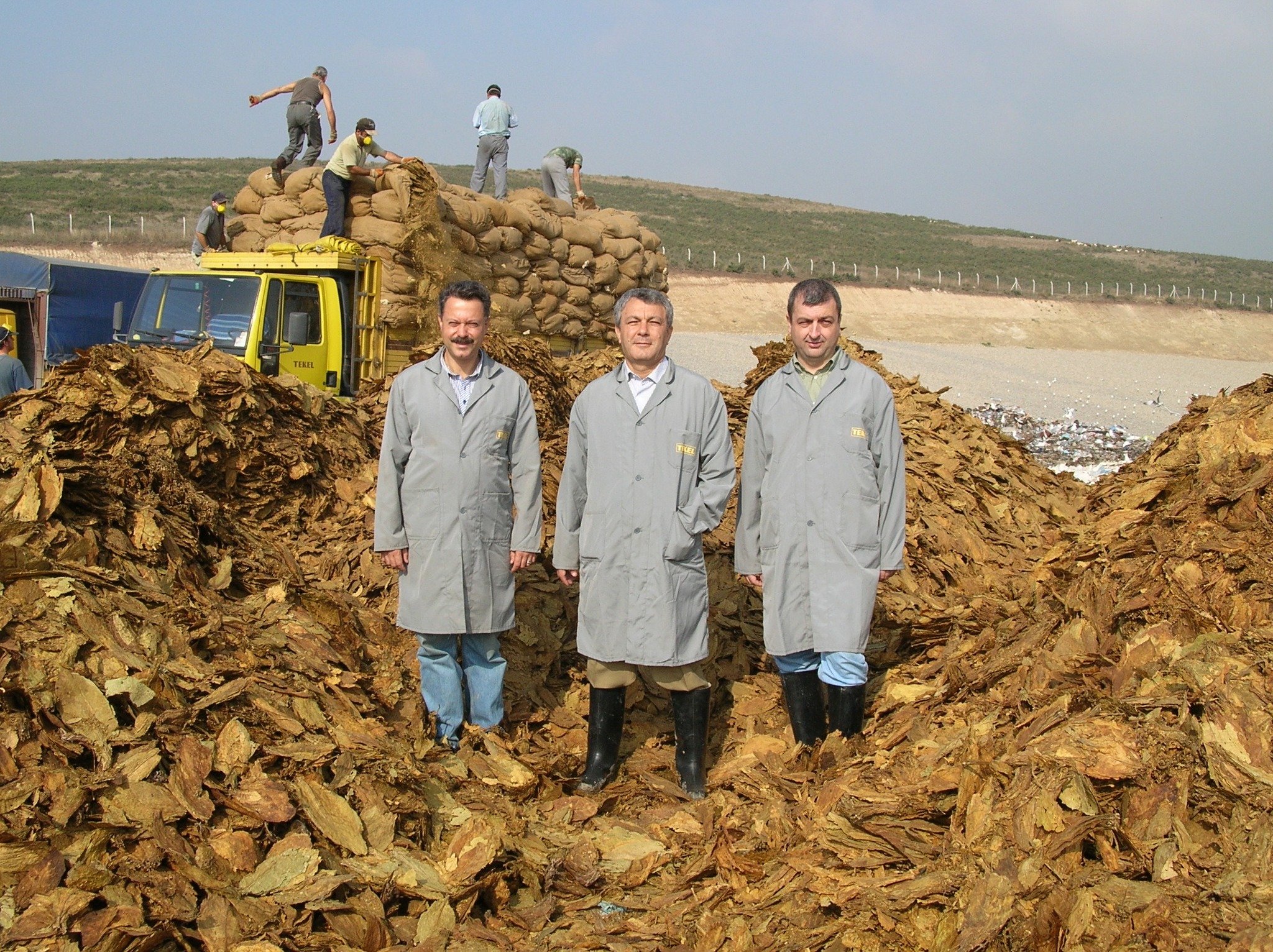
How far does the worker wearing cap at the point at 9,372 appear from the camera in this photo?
698 cm

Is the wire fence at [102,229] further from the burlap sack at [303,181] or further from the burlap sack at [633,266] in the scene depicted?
the burlap sack at [303,181]

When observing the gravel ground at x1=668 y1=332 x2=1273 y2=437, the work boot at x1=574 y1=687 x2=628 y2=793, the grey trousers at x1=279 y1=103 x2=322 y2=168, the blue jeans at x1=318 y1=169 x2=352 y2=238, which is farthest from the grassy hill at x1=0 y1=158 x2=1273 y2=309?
A: the work boot at x1=574 y1=687 x2=628 y2=793

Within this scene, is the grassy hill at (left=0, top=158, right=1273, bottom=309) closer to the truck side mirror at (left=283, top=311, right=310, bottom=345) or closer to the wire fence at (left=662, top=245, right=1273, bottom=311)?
the wire fence at (left=662, top=245, right=1273, bottom=311)

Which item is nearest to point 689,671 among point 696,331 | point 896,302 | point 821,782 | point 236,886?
point 821,782

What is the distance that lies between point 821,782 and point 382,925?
1715 millimetres

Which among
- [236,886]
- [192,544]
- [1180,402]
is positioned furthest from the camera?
[1180,402]

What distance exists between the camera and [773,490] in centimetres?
410

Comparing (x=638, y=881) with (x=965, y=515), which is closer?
(x=638, y=881)

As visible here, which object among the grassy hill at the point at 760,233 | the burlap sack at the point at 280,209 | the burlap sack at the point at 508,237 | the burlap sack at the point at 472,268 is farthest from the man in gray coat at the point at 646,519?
the grassy hill at the point at 760,233

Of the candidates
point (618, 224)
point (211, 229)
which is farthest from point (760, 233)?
point (211, 229)

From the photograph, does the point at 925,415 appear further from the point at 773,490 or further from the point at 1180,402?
the point at 1180,402

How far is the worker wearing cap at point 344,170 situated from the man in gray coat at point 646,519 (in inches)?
231

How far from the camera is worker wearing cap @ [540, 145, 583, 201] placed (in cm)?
1288

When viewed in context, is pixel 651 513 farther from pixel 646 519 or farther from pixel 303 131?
pixel 303 131
